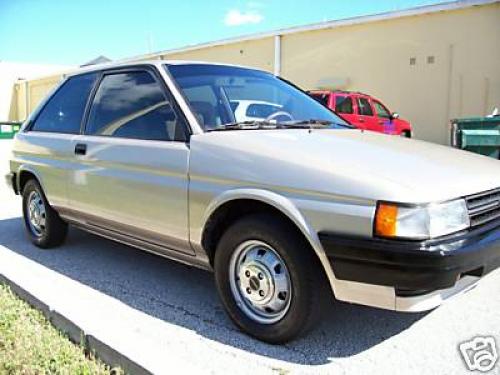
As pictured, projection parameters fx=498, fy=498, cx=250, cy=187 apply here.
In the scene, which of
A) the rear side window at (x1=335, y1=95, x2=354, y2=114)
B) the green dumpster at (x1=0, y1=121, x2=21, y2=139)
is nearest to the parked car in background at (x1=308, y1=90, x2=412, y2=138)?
the rear side window at (x1=335, y1=95, x2=354, y2=114)

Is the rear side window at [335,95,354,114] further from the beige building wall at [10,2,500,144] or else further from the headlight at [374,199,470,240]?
the headlight at [374,199,470,240]

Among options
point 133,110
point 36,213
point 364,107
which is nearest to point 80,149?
point 133,110

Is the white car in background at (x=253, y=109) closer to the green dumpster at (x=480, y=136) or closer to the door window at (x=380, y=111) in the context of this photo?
the green dumpster at (x=480, y=136)

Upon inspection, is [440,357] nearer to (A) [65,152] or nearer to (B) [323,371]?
(B) [323,371]

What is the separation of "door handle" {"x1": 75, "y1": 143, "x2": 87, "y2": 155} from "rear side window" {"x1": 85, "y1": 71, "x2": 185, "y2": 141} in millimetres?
121

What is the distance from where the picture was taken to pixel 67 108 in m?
4.43

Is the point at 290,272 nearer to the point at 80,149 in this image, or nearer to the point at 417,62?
the point at 80,149

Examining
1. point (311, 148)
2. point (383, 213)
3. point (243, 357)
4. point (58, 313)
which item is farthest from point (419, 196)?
point (58, 313)

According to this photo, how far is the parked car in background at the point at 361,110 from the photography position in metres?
11.9

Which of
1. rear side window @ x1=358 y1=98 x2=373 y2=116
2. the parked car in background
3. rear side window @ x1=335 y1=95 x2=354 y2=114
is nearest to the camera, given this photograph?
the parked car in background

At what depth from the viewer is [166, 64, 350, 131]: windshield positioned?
10.9ft

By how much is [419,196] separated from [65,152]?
2.98m

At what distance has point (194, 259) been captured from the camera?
319cm

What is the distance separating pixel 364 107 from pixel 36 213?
9727 millimetres
